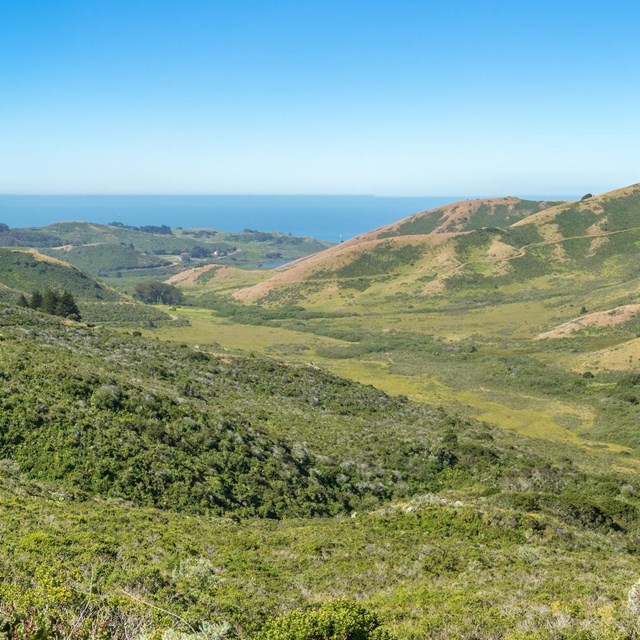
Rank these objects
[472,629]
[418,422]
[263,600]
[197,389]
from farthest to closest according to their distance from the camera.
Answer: [418,422], [197,389], [263,600], [472,629]

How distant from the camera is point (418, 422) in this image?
4512 centimetres

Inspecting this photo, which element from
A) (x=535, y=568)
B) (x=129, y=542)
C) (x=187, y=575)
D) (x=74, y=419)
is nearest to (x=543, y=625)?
(x=535, y=568)

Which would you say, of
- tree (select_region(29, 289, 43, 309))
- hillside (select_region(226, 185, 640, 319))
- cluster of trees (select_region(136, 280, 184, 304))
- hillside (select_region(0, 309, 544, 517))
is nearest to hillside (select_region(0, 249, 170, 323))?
cluster of trees (select_region(136, 280, 184, 304))

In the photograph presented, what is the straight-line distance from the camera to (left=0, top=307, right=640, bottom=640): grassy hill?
1255cm

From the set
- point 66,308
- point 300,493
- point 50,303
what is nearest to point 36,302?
point 50,303

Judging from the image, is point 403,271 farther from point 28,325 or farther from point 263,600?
point 263,600

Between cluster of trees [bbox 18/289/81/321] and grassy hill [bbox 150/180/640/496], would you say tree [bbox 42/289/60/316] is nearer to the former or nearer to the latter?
cluster of trees [bbox 18/289/81/321]

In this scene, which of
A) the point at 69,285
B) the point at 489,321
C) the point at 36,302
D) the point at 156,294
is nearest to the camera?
the point at 36,302

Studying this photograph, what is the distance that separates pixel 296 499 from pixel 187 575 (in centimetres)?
1145

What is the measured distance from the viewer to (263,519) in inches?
896

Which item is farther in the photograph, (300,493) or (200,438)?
(200,438)

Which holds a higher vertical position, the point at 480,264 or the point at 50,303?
the point at 480,264

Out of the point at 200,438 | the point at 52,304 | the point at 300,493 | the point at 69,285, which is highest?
the point at 52,304

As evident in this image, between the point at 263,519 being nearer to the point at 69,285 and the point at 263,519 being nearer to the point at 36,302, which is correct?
the point at 36,302
